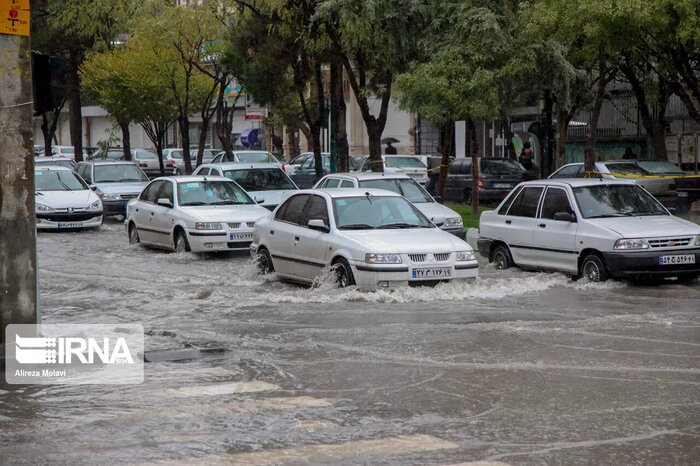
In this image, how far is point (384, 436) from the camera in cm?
728

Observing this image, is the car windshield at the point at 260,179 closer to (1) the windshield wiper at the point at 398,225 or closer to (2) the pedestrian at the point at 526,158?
(1) the windshield wiper at the point at 398,225

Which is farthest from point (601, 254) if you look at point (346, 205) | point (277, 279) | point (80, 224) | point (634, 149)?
point (634, 149)

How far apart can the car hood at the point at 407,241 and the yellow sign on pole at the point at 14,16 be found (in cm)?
536

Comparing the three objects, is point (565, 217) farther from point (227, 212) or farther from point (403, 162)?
point (403, 162)

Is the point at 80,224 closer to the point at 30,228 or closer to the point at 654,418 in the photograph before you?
the point at 30,228

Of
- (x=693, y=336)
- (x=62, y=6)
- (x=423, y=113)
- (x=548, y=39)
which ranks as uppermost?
(x=62, y=6)

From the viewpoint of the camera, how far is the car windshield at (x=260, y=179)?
24922 millimetres

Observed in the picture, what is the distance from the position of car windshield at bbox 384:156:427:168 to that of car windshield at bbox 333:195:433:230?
78.2 feet

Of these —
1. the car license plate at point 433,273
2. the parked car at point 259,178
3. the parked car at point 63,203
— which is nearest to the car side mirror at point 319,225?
the car license plate at point 433,273

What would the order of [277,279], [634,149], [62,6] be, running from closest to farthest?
[277,279], [62,6], [634,149]

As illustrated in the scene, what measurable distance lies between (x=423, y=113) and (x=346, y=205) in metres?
10.3

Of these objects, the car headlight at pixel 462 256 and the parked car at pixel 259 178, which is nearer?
the car headlight at pixel 462 256

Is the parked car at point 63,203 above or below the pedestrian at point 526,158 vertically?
below

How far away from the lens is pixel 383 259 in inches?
548
